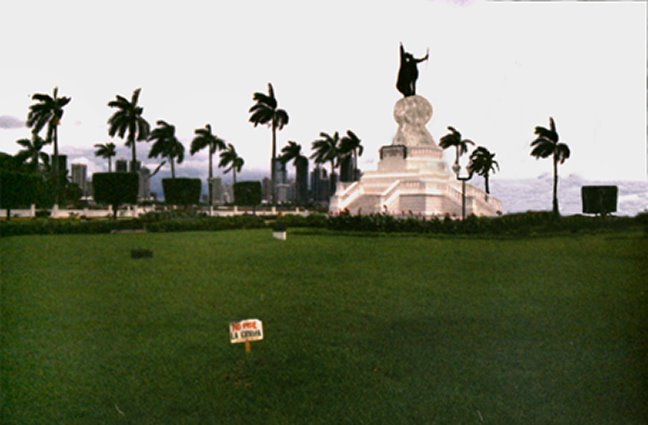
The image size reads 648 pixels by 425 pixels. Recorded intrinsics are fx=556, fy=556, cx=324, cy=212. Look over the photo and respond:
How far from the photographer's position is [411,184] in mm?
43906

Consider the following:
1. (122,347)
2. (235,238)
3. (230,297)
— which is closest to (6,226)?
(235,238)

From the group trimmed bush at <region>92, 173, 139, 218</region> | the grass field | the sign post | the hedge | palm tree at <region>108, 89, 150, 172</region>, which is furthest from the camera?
palm tree at <region>108, 89, 150, 172</region>

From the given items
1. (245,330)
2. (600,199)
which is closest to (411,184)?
(245,330)

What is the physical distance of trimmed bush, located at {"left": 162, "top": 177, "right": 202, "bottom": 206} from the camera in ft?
174

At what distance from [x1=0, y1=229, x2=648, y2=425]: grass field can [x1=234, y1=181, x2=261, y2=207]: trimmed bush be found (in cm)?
4331

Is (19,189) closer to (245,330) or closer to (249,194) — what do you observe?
(249,194)

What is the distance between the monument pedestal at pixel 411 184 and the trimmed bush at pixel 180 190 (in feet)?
45.2

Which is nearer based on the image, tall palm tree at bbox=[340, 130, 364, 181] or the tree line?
the tree line

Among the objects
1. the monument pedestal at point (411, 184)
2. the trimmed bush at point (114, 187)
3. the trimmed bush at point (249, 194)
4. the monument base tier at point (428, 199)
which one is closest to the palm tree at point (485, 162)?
the monument pedestal at point (411, 184)

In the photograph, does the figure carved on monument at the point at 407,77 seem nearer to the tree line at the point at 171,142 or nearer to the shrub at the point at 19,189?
the tree line at the point at 171,142

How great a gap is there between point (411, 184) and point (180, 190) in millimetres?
22477

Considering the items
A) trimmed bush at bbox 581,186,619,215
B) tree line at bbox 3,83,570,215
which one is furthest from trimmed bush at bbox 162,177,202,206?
trimmed bush at bbox 581,186,619,215

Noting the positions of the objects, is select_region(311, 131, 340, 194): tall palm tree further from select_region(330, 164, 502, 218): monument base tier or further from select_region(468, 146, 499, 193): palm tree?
select_region(468, 146, 499, 193): palm tree

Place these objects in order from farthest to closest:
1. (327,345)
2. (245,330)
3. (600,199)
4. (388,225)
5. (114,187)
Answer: (114,187) → (388,225) → (327,345) → (245,330) → (600,199)
